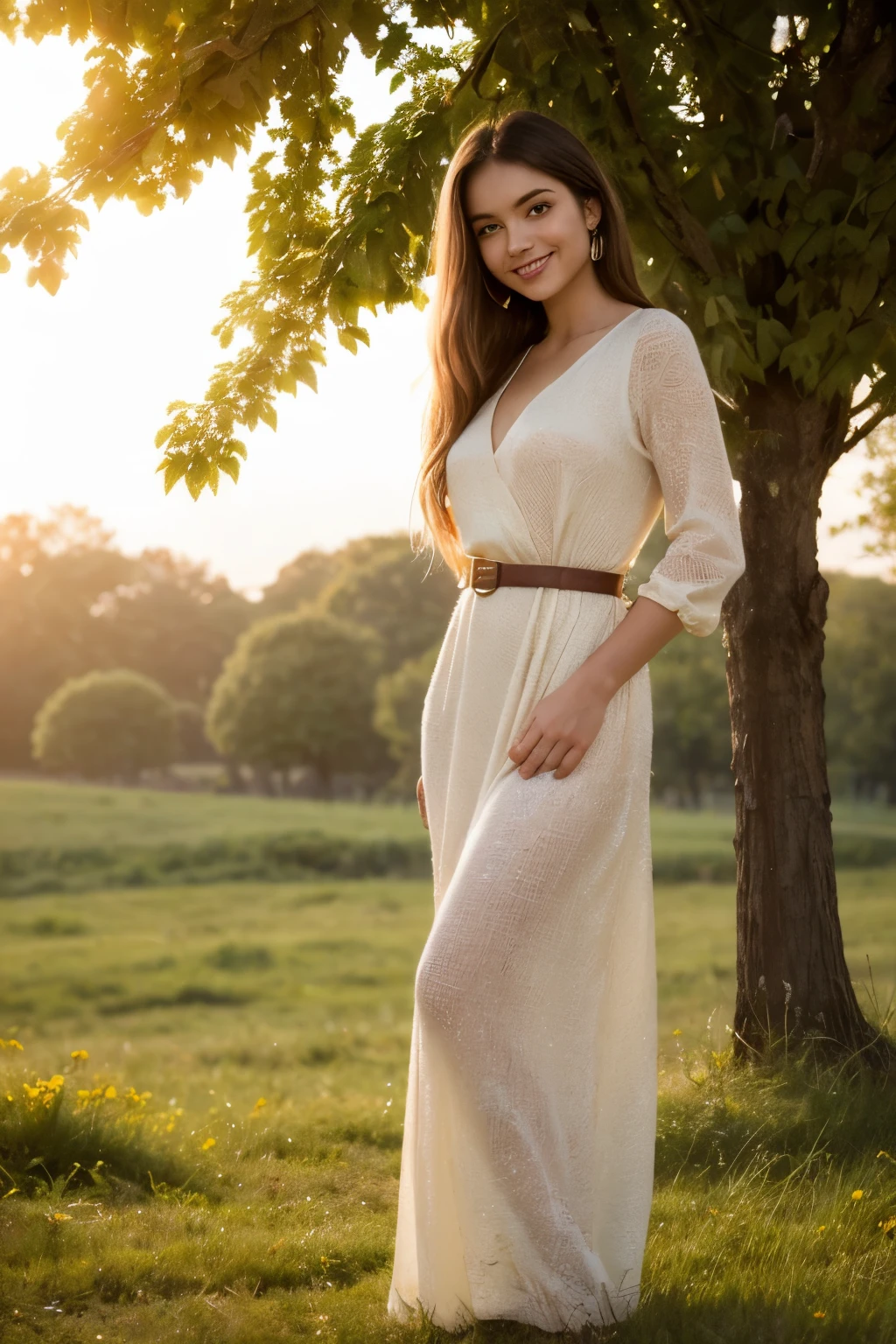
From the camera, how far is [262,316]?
434 centimetres

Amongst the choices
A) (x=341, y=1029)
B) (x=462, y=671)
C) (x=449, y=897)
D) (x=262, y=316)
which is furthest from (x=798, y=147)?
(x=341, y=1029)

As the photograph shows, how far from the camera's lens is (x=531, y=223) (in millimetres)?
2834

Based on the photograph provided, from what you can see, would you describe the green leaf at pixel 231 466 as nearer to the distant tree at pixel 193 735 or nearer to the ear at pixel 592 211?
the ear at pixel 592 211

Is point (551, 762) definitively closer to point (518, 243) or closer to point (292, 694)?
point (518, 243)

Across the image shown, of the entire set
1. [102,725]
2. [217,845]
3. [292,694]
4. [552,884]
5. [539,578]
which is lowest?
[217,845]

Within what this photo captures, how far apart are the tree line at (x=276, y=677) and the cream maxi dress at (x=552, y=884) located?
2577 centimetres

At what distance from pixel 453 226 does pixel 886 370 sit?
6.36ft

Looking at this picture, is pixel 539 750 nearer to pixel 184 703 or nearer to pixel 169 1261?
pixel 169 1261

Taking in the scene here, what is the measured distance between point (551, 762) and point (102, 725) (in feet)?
135

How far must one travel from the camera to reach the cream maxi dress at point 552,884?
251cm

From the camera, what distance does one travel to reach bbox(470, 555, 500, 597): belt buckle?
281 cm

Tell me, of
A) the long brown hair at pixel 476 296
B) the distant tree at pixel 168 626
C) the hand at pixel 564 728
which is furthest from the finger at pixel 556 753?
the distant tree at pixel 168 626

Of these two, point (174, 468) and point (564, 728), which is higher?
point (174, 468)

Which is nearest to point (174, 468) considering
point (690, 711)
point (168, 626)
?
point (690, 711)
